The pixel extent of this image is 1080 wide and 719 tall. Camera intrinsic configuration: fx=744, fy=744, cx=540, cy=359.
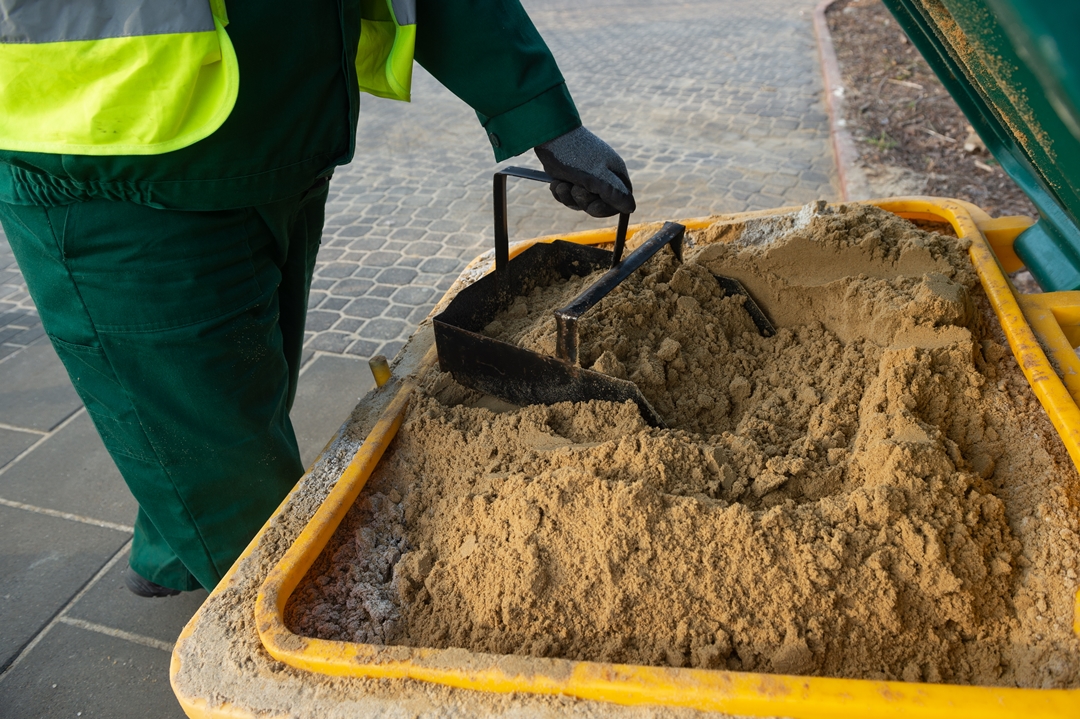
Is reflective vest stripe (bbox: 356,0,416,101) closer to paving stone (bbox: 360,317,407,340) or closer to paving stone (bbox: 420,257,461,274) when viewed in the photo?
paving stone (bbox: 360,317,407,340)

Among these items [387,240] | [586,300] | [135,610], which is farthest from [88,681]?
[387,240]

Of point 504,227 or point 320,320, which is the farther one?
point 320,320

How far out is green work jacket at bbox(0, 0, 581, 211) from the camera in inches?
51.5

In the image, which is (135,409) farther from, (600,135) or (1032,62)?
(600,135)

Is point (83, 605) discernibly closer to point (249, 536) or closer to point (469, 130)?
point (249, 536)

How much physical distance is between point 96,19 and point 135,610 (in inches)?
75.5

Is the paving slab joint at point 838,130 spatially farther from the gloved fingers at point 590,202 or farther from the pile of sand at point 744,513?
the pile of sand at point 744,513

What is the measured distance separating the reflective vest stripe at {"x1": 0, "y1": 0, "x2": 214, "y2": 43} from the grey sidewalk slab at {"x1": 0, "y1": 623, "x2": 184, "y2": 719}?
5.76 ft

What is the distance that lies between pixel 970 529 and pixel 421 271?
3.50m

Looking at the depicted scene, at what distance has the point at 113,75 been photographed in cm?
119

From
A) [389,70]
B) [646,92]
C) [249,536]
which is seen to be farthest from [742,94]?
[249,536]

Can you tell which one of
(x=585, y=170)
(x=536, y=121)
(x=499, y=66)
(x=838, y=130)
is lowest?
(x=838, y=130)

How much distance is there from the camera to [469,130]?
6.48 metres

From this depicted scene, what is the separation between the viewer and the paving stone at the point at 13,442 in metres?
3.03
